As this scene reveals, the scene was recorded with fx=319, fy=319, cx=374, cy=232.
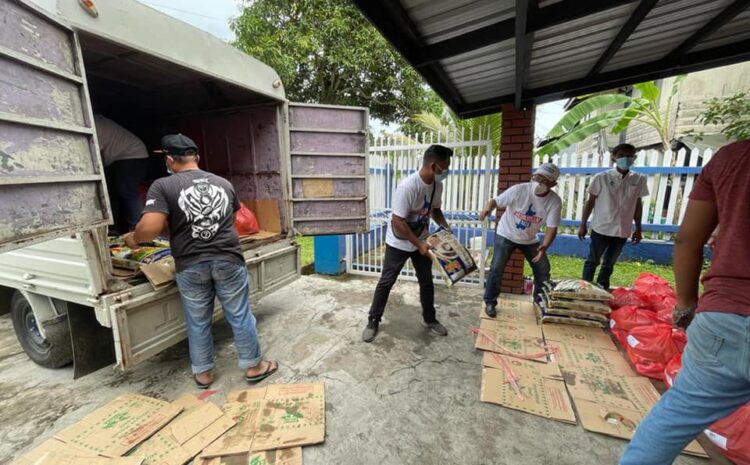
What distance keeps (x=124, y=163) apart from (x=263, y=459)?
139 inches

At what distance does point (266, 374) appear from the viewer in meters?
2.55

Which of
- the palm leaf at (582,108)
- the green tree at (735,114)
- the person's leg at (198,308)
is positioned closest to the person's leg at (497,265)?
the person's leg at (198,308)

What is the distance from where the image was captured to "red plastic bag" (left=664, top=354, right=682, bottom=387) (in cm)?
223

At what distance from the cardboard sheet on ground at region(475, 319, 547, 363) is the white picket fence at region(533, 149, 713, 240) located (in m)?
3.16

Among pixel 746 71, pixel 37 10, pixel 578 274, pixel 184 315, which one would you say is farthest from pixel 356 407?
pixel 746 71

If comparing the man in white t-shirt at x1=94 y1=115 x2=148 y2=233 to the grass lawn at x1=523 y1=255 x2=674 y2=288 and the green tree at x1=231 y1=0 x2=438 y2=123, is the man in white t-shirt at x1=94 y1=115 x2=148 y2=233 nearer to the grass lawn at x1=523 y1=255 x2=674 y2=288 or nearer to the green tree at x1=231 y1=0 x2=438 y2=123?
the grass lawn at x1=523 y1=255 x2=674 y2=288

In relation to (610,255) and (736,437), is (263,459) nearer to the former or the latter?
(736,437)

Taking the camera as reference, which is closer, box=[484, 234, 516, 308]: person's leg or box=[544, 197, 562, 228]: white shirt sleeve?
box=[544, 197, 562, 228]: white shirt sleeve

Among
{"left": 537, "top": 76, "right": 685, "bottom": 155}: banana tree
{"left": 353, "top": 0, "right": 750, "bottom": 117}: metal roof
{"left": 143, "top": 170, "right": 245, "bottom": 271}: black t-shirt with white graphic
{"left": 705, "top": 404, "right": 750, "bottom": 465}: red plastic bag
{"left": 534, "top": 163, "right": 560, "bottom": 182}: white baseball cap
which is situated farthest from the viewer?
{"left": 537, "top": 76, "right": 685, "bottom": 155}: banana tree

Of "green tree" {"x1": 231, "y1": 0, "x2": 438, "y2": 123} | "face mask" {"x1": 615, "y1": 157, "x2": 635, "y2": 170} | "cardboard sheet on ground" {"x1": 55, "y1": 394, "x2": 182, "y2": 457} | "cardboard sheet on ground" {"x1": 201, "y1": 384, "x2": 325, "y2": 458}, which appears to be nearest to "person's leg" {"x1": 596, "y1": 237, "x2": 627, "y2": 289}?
"face mask" {"x1": 615, "y1": 157, "x2": 635, "y2": 170}

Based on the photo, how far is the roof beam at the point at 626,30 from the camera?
6.68ft

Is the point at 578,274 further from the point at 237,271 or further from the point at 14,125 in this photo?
the point at 14,125

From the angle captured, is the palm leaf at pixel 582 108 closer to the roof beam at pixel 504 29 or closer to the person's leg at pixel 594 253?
the person's leg at pixel 594 253

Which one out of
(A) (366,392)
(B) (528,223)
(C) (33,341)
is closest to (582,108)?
(B) (528,223)
